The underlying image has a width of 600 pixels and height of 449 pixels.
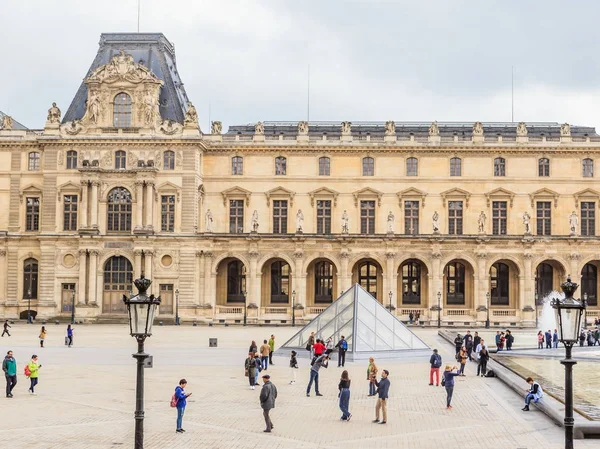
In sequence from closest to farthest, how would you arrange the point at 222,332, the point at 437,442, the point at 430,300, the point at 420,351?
1. the point at 437,442
2. the point at 420,351
3. the point at 222,332
4. the point at 430,300

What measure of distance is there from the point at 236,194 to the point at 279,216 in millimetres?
4134

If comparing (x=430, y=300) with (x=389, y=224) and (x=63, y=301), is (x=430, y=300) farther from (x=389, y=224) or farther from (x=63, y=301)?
(x=63, y=301)

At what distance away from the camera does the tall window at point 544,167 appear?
3036 inches

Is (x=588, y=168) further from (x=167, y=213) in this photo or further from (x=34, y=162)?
(x=34, y=162)

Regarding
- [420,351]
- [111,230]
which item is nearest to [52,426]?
[420,351]

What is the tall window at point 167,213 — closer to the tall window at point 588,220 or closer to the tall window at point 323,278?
the tall window at point 323,278

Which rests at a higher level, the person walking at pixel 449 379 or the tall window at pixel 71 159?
the tall window at pixel 71 159

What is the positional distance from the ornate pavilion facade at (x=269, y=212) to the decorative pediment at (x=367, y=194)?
0.39 feet

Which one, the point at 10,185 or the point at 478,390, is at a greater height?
the point at 10,185

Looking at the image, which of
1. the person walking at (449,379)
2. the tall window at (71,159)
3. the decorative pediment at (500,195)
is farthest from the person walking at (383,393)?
the tall window at (71,159)

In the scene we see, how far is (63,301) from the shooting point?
246ft

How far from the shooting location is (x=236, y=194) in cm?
7762

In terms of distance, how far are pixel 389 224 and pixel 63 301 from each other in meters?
27.6

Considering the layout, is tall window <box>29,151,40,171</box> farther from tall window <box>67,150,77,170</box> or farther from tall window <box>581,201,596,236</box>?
tall window <box>581,201,596,236</box>
